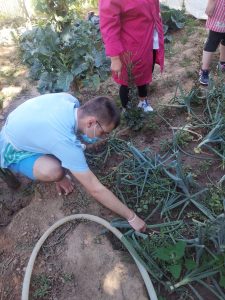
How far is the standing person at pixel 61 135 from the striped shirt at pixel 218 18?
61.2 inches

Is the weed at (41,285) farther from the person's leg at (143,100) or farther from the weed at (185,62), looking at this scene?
the weed at (185,62)

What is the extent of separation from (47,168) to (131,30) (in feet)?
3.67

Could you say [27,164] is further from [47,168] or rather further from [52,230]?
[52,230]

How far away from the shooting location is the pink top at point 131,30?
2.18m

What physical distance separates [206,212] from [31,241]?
1.12 metres

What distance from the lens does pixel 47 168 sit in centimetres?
211

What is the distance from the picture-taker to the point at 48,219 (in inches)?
87.8

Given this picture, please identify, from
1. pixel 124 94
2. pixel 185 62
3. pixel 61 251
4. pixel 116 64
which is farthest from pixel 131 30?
pixel 61 251

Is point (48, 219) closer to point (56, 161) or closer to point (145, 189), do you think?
point (56, 161)

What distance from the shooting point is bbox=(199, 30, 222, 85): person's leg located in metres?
2.94

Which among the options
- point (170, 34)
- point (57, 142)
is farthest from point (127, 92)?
point (170, 34)

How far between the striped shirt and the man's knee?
1826mm

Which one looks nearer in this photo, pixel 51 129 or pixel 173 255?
pixel 173 255

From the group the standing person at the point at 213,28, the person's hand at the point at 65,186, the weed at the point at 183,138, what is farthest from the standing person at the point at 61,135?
the standing person at the point at 213,28
